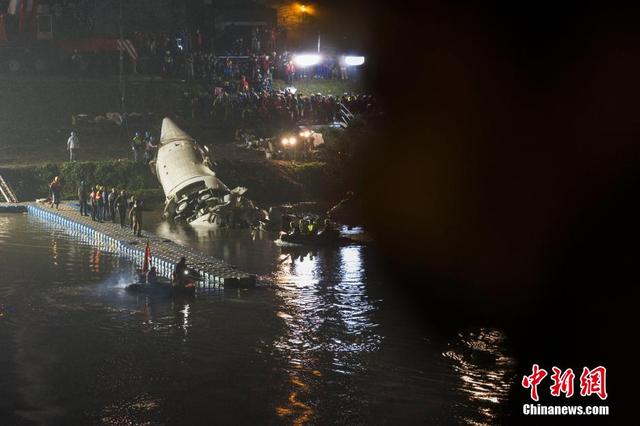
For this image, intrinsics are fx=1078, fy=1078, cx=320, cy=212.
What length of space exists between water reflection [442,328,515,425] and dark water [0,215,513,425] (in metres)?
0.04

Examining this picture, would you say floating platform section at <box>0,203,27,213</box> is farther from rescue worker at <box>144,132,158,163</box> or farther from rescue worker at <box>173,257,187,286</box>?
rescue worker at <box>173,257,187,286</box>

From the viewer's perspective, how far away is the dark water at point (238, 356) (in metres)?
20.2

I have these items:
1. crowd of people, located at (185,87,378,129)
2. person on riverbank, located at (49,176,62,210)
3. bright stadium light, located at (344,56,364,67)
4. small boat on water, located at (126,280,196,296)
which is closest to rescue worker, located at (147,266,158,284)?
small boat on water, located at (126,280,196,296)

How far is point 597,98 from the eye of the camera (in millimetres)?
51938

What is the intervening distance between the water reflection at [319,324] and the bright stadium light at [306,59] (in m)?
35.8

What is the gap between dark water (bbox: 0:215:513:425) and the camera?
796 inches

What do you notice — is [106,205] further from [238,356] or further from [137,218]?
[238,356]

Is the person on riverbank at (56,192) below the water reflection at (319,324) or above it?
above

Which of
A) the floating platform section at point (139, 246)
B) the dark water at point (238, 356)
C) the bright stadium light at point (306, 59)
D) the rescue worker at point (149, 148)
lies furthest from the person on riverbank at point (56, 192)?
the bright stadium light at point (306, 59)

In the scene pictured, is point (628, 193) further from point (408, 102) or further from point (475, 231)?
point (408, 102)

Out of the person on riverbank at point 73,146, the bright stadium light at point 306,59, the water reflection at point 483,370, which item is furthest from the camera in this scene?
the bright stadium light at point 306,59

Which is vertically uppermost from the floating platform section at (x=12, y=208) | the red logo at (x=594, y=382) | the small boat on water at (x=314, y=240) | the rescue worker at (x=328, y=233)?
the floating platform section at (x=12, y=208)

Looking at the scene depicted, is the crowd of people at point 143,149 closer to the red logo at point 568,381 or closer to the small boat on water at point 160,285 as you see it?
the small boat on water at point 160,285

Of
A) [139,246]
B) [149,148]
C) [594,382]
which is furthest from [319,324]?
[149,148]
